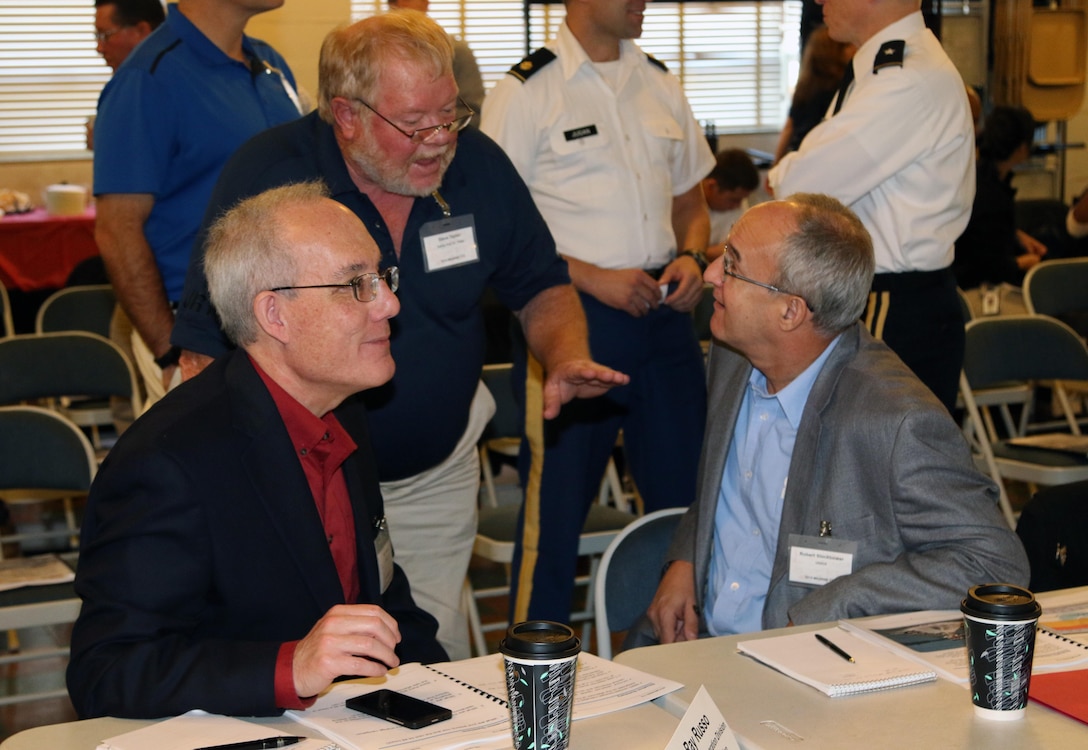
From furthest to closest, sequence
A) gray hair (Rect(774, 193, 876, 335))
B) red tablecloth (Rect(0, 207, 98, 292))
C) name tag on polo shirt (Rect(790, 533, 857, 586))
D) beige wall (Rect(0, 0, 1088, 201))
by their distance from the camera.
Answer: beige wall (Rect(0, 0, 1088, 201)) < red tablecloth (Rect(0, 207, 98, 292)) < gray hair (Rect(774, 193, 876, 335)) < name tag on polo shirt (Rect(790, 533, 857, 586))

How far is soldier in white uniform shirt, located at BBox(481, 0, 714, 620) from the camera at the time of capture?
127 inches

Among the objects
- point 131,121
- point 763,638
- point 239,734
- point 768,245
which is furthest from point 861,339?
point 131,121

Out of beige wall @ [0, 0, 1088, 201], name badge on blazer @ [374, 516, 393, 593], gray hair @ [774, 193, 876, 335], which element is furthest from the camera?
beige wall @ [0, 0, 1088, 201]

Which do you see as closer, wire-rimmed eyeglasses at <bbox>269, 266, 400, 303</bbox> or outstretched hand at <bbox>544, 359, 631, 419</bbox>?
wire-rimmed eyeglasses at <bbox>269, 266, 400, 303</bbox>

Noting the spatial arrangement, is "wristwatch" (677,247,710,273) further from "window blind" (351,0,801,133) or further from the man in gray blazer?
"window blind" (351,0,801,133)

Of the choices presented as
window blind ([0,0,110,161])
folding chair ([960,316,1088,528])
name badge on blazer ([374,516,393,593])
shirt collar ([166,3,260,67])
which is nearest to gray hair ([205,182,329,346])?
name badge on blazer ([374,516,393,593])

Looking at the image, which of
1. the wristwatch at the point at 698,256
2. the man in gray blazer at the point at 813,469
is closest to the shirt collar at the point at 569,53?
the wristwatch at the point at 698,256

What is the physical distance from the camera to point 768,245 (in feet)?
7.47

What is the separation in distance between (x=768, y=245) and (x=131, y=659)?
4.33 feet

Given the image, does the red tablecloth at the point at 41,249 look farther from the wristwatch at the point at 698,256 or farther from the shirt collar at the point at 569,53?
the wristwatch at the point at 698,256

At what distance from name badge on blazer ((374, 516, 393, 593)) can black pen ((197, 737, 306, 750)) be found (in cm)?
Answer: 54

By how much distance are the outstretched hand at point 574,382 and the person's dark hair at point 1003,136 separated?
4194 mm

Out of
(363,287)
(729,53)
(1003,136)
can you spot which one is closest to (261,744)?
(363,287)

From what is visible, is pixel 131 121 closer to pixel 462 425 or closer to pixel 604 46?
pixel 462 425
